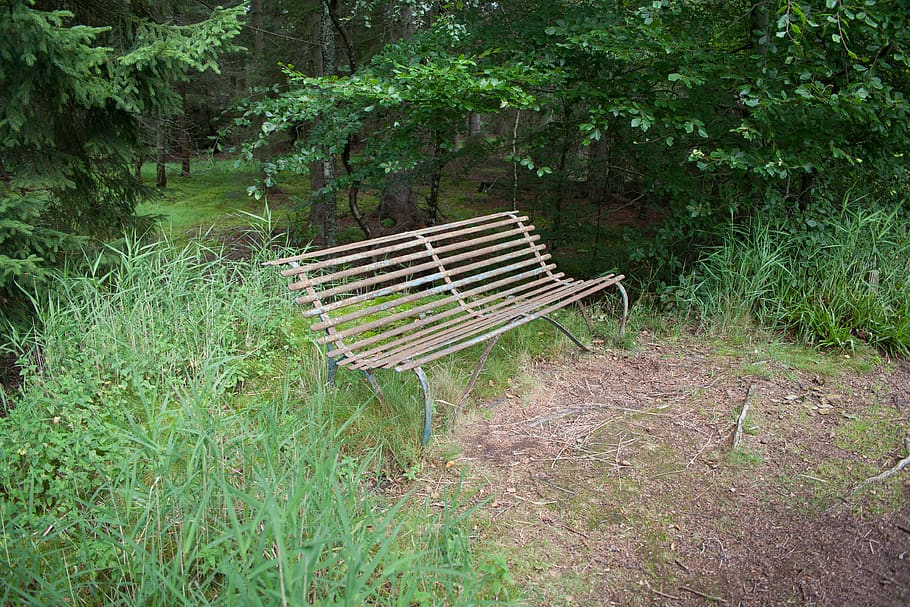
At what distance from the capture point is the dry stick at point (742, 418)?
3.39m

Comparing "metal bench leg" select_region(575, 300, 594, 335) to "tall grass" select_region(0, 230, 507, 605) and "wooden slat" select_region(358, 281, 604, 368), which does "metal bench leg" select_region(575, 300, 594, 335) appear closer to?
"wooden slat" select_region(358, 281, 604, 368)

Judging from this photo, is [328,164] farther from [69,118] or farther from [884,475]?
[884,475]

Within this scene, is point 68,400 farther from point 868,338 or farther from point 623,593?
point 868,338

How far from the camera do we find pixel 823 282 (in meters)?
4.68

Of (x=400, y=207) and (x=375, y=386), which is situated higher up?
(x=375, y=386)

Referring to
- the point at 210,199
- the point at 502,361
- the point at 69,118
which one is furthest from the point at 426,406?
the point at 210,199

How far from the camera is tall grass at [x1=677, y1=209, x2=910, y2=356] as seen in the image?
4.48m

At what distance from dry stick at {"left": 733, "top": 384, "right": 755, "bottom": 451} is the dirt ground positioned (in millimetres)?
17

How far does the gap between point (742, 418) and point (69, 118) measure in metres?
4.75

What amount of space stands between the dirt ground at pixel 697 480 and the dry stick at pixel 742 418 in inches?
0.7

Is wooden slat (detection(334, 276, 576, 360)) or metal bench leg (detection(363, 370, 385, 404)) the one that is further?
wooden slat (detection(334, 276, 576, 360))

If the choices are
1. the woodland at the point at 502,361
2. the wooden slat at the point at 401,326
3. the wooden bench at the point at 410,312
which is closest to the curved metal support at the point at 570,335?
the wooden bench at the point at 410,312

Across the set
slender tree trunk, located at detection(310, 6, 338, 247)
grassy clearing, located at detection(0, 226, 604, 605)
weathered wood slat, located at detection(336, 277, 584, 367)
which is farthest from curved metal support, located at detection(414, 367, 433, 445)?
slender tree trunk, located at detection(310, 6, 338, 247)

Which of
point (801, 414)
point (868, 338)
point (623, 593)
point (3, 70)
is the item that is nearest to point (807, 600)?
point (623, 593)
